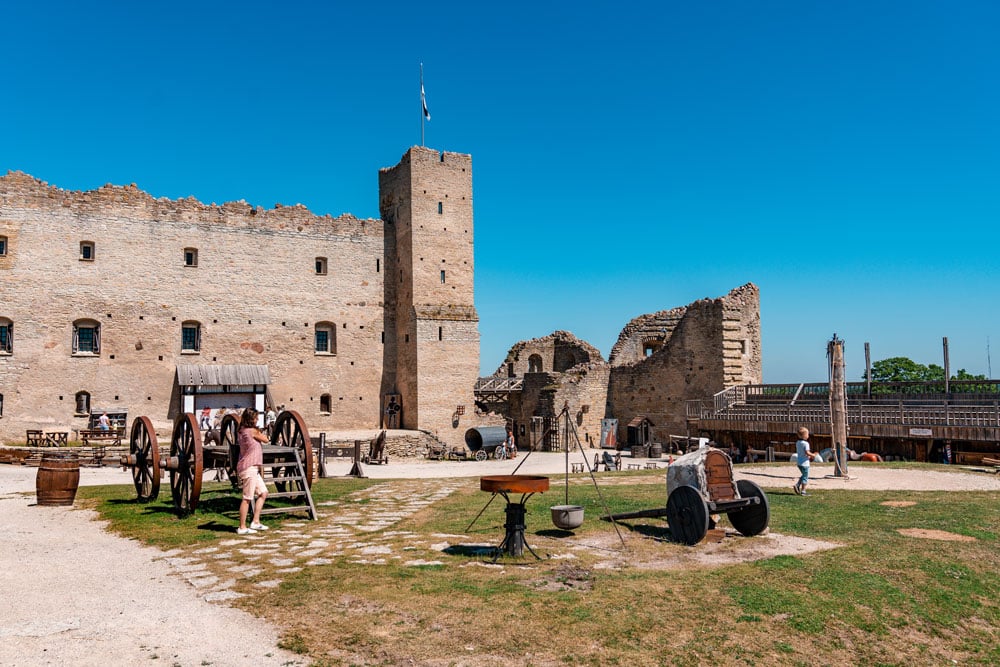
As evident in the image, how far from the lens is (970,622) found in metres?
6.59

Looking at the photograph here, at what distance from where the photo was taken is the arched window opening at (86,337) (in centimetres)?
3008

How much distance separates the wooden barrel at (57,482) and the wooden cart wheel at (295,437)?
3525 millimetres

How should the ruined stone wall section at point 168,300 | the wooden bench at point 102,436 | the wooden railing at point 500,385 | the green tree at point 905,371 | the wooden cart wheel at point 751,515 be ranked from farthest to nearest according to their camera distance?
the green tree at point 905,371, the wooden railing at point 500,385, the ruined stone wall section at point 168,300, the wooden bench at point 102,436, the wooden cart wheel at point 751,515

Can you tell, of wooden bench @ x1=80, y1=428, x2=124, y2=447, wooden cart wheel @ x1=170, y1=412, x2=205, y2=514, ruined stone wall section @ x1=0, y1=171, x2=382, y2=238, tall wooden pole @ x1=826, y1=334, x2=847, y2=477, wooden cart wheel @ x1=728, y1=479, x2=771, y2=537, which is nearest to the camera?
wooden cart wheel @ x1=728, y1=479, x2=771, y2=537

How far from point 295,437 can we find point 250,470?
2.57m

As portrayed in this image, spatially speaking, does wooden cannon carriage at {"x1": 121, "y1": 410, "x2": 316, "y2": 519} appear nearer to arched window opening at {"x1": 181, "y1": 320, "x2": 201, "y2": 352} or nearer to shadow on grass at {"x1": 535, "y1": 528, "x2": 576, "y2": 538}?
shadow on grass at {"x1": 535, "y1": 528, "x2": 576, "y2": 538}

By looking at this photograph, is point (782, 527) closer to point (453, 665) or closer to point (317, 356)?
point (453, 665)

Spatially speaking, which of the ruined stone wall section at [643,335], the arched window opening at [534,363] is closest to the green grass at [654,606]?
the ruined stone wall section at [643,335]

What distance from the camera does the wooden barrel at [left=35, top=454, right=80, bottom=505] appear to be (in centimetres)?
1307

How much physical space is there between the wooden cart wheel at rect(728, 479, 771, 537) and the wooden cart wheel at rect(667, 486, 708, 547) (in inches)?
32.7

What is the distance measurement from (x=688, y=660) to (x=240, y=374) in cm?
2958

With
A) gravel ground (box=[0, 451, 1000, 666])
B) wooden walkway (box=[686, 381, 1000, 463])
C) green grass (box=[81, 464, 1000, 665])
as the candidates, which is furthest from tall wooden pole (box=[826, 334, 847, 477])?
gravel ground (box=[0, 451, 1000, 666])

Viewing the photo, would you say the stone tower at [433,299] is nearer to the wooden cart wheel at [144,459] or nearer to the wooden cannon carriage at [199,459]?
the wooden cannon carriage at [199,459]

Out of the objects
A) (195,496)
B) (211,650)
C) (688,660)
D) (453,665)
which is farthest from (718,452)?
(195,496)
